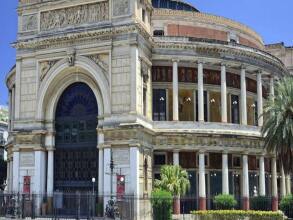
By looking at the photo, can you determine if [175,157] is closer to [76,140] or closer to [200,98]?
[200,98]

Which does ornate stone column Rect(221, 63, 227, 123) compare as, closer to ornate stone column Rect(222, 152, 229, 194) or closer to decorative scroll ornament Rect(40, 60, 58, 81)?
ornate stone column Rect(222, 152, 229, 194)

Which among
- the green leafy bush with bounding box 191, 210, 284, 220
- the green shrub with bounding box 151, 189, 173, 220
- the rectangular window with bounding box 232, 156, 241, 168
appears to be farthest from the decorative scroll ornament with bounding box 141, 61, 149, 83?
the green leafy bush with bounding box 191, 210, 284, 220

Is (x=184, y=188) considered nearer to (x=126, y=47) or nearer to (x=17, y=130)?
(x=126, y=47)

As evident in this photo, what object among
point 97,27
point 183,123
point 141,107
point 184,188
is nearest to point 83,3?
point 97,27

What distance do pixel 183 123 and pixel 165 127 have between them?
Result: 166 centimetres

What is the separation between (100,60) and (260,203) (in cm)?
1905

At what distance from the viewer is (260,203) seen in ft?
153

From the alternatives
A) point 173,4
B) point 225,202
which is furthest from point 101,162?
point 173,4

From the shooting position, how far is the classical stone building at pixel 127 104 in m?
42.1

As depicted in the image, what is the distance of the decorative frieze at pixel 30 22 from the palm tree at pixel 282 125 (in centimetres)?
2179

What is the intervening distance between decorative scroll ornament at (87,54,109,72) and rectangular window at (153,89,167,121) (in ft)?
22.4

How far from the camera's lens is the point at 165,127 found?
4619 centimetres

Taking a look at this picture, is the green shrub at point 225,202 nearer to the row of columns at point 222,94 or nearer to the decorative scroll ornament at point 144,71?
the row of columns at point 222,94

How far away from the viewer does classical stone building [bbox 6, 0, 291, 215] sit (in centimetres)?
4212
